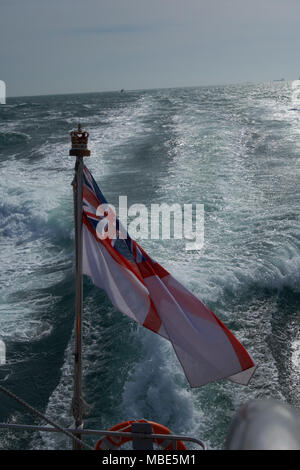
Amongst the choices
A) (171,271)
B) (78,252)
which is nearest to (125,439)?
(78,252)

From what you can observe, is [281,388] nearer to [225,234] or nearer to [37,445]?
[37,445]

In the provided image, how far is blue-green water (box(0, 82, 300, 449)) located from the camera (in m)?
5.89

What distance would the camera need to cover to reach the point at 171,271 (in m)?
9.05

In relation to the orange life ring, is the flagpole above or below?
above

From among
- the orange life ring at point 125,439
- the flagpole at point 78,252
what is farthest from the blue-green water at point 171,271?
the flagpole at point 78,252

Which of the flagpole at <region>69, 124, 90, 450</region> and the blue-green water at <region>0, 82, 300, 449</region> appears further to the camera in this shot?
the blue-green water at <region>0, 82, 300, 449</region>

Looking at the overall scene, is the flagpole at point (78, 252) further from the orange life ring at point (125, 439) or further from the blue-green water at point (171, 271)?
the blue-green water at point (171, 271)

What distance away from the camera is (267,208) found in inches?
486

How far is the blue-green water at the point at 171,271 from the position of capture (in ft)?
19.3

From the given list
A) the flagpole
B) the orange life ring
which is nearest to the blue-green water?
the orange life ring

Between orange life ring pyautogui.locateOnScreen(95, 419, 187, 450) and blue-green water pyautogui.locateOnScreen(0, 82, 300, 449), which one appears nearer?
orange life ring pyautogui.locateOnScreen(95, 419, 187, 450)

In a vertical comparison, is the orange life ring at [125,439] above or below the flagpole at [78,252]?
below

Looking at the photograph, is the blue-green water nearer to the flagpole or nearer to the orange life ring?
the orange life ring
